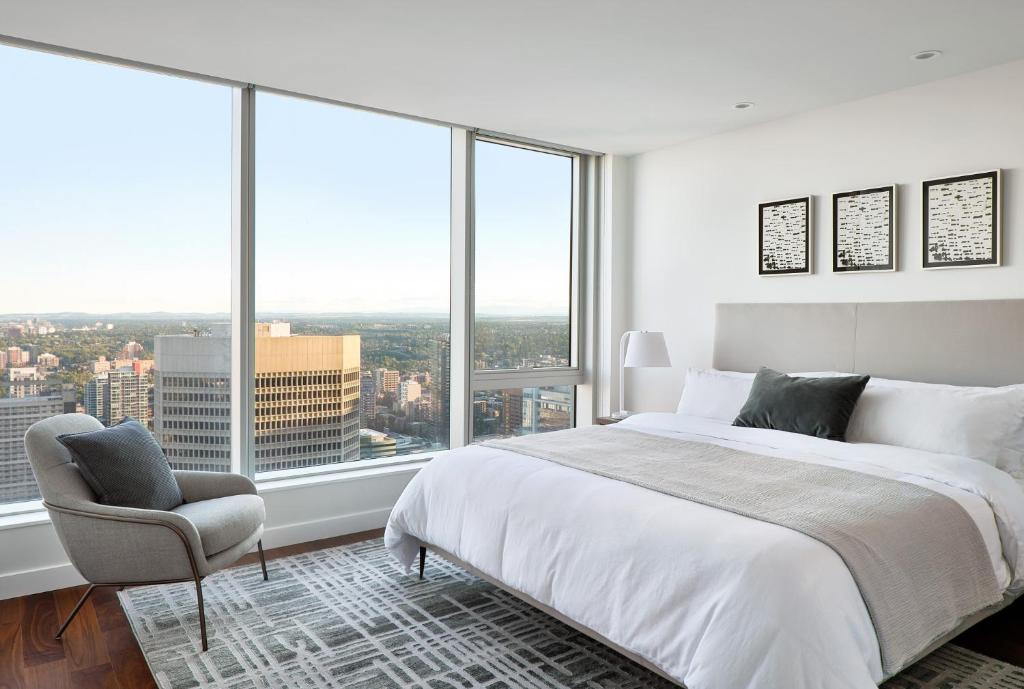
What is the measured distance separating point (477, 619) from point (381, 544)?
122 centimetres

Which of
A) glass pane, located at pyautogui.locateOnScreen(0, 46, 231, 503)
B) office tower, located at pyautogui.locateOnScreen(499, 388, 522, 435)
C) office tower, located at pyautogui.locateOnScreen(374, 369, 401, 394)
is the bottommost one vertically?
office tower, located at pyautogui.locateOnScreen(499, 388, 522, 435)

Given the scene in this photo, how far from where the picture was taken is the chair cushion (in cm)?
288

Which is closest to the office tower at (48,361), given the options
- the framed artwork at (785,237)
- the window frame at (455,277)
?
the window frame at (455,277)

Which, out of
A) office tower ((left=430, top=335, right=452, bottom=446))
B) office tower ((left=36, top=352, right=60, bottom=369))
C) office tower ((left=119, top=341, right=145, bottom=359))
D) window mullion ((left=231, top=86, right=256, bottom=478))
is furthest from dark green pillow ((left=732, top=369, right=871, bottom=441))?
office tower ((left=36, top=352, right=60, bottom=369))

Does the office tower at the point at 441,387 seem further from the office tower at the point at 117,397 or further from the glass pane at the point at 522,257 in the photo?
the office tower at the point at 117,397

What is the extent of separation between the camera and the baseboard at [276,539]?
3.30m

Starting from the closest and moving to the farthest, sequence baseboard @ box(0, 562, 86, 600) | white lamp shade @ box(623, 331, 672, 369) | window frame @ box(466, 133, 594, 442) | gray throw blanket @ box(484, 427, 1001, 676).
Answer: gray throw blanket @ box(484, 427, 1001, 676), baseboard @ box(0, 562, 86, 600), white lamp shade @ box(623, 331, 672, 369), window frame @ box(466, 133, 594, 442)

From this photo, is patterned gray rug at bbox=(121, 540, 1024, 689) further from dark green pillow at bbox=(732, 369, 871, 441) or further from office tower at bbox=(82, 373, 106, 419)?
dark green pillow at bbox=(732, 369, 871, 441)

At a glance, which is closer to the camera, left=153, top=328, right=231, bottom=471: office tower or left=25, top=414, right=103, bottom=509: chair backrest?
left=25, top=414, right=103, bottom=509: chair backrest

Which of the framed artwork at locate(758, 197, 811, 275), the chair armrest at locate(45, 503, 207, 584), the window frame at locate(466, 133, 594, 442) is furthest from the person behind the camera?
the window frame at locate(466, 133, 594, 442)

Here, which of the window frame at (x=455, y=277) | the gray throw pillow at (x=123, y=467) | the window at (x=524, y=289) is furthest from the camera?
the window at (x=524, y=289)

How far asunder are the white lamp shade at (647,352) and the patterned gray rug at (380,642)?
188cm

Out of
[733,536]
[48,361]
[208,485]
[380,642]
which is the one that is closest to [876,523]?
[733,536]

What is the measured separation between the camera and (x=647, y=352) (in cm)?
472
